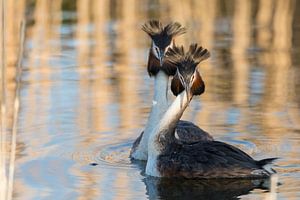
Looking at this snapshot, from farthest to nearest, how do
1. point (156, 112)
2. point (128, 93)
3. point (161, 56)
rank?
point (128, 93)
point (161, 56)
point (156, 112)

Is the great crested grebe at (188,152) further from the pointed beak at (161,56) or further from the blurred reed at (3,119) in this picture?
the blurred reed at (3,119)

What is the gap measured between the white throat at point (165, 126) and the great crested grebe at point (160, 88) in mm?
366

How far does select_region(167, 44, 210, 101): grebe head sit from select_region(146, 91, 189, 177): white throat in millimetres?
87

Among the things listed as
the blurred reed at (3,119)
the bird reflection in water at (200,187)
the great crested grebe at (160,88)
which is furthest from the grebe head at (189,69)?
the blurred reed at (3,119)

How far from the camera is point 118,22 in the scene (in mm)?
18047

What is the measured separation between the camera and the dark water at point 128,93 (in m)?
7.60

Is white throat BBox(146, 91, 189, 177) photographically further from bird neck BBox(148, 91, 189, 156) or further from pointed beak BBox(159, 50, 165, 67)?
pointed beak BBox(159, 50, 165, 67)

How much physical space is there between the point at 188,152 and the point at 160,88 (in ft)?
2.98

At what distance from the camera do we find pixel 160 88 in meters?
8.55

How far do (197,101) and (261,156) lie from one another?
2.58 m

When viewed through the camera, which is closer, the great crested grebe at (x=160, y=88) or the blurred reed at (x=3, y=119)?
the blurred reed at (x=3, y=119)

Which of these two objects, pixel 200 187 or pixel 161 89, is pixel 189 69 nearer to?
pixel 161 89

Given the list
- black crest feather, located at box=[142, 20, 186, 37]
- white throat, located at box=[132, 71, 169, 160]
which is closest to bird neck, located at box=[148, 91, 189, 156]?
white throat, located at box=[132, 71, 169, 160]

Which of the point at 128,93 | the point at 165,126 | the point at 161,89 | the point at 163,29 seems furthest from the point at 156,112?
the point at 128,93
